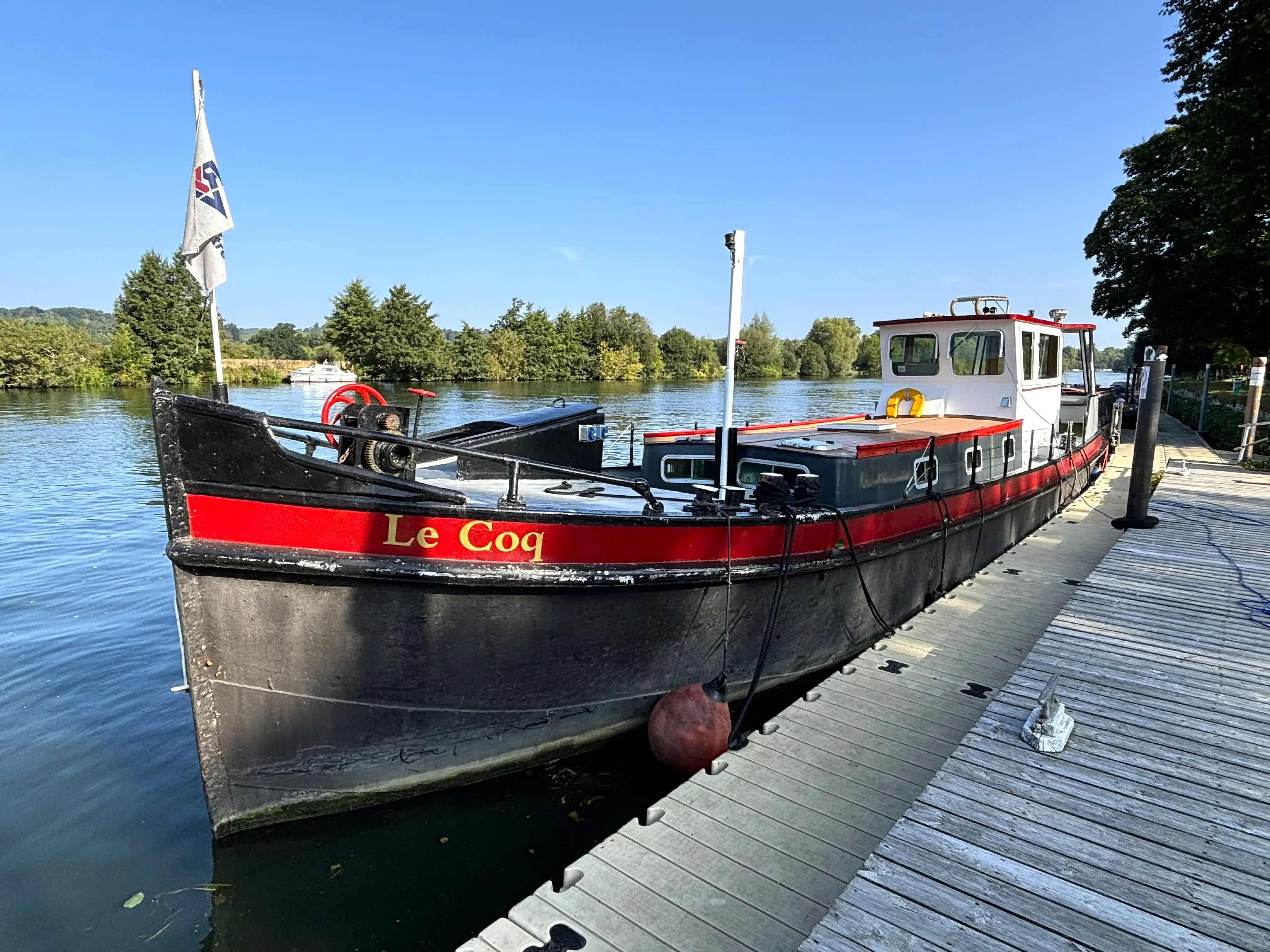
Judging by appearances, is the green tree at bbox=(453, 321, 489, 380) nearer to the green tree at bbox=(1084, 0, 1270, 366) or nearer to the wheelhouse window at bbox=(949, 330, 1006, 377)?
the green tree at bbox=(1084, 0, 1270, 366)

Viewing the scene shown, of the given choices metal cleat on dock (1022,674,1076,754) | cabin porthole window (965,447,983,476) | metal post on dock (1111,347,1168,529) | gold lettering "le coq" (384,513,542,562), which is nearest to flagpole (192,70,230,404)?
gold lettering "le coq" (384,513,542,562)

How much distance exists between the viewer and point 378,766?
4.55 meters

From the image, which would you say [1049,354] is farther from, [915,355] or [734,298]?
[734,298]

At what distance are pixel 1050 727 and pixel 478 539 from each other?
11.3ft

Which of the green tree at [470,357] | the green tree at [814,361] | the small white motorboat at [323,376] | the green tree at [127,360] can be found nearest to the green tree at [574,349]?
the green tree at [470,357]

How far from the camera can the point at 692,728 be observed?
4.80 m

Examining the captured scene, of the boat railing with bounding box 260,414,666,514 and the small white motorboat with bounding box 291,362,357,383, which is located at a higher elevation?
the small white motorboat with bounding box 291,362,357,383

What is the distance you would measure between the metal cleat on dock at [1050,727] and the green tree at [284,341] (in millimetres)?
112785

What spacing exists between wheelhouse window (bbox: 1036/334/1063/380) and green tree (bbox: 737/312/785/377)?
67.5 m

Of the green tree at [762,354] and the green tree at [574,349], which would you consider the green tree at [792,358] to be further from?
the green tree at [574,349]

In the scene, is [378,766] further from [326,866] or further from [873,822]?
[873,822]

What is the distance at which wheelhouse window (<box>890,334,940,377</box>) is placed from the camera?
33.0ft

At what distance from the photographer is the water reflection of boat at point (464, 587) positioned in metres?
3.97

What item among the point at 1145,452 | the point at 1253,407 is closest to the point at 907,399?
the point at 1145,452
